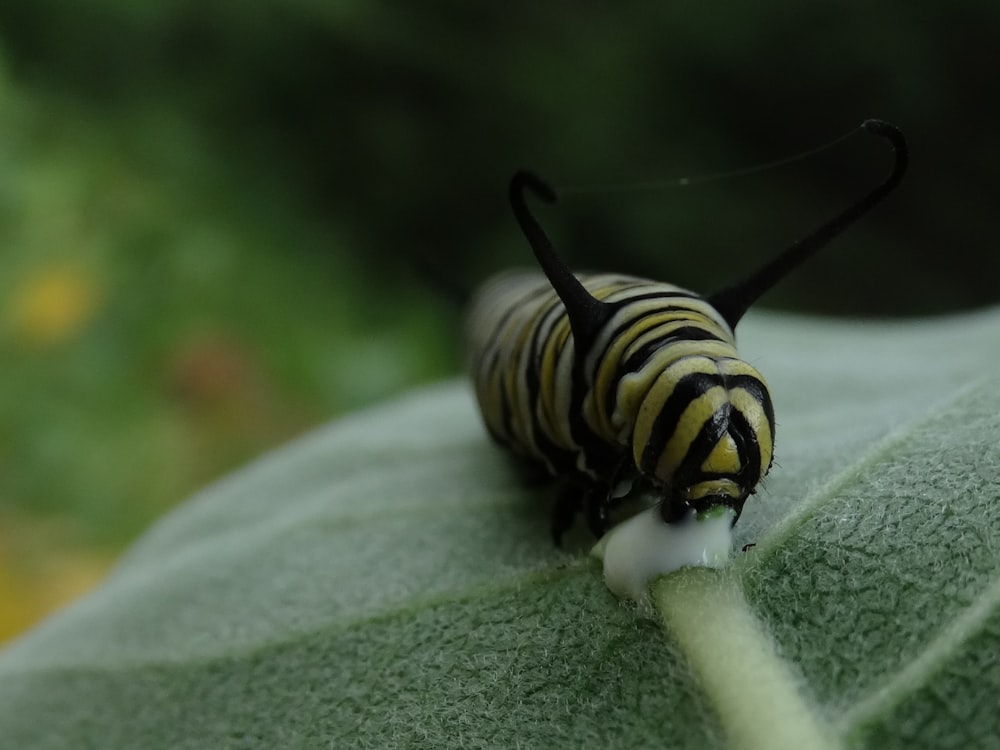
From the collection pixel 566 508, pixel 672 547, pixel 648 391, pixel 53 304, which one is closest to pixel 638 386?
pixel 648 391

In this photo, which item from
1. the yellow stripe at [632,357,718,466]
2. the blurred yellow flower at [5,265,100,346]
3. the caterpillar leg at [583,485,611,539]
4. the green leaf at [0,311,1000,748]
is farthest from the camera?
the blurred yellow flower at [5,265,100,346]

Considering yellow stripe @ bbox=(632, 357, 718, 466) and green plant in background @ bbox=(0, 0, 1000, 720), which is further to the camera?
green plant in background @ bbox=(0, 0, 1000, 720)

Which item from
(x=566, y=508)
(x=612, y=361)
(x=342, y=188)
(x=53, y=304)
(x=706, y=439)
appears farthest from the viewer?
(x=342, y=188)

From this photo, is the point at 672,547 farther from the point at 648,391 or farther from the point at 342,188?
the point at 342,188

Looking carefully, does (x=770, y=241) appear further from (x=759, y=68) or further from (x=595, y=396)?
(x=595, y=396)

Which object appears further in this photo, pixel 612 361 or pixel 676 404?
pixel 612 361

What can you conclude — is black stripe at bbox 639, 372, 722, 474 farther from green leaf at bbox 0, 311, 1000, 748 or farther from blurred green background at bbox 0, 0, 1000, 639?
blurred green background at bbox 0, 0, 1000, 639

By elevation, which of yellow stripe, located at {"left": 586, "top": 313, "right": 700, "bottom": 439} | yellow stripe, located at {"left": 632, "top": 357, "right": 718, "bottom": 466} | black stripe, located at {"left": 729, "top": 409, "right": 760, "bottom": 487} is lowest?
black stripe, located at {"left": 729, "top": 409, "right": 760, "bottom": 487}

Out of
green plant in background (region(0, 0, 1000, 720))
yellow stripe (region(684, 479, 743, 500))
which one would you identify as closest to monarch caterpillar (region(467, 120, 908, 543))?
yellow stripe (region(684, 479, 743, 500))

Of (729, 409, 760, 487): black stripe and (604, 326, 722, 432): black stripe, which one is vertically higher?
(604, 326, 722, 432): black stripe
